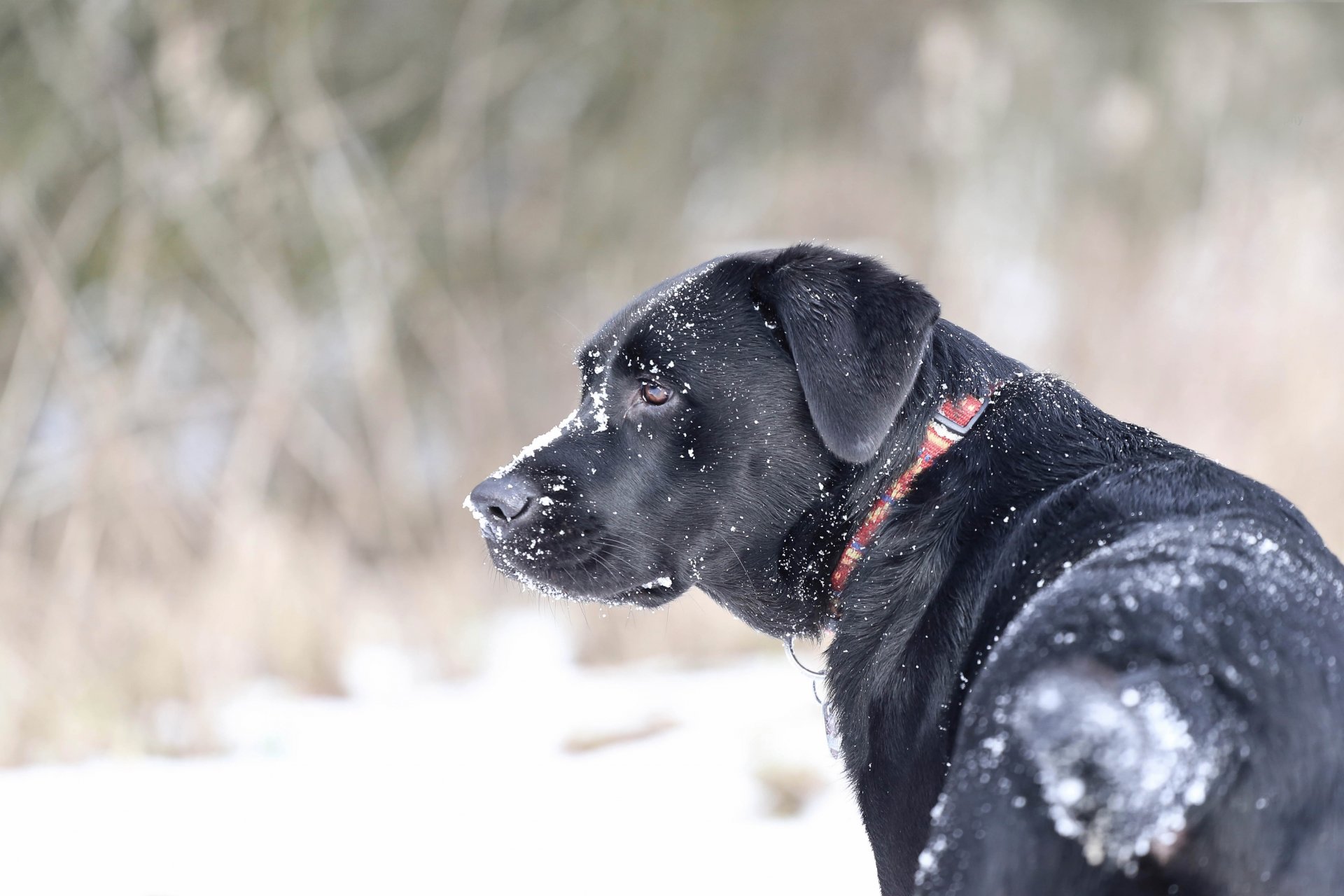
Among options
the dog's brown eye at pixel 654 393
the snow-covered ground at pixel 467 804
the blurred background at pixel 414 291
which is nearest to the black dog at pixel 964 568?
the dog's brown eye at pixel 654 393

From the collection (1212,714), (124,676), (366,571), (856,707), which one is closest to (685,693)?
(366,571)

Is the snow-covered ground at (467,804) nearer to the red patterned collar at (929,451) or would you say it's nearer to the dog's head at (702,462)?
the dog's head at (702,462)

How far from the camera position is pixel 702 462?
2.31 metres

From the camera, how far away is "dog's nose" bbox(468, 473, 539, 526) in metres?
2.33

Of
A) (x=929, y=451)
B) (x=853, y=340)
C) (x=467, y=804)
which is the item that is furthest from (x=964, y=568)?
(x=467, y=804)

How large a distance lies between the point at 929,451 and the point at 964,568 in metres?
0.30

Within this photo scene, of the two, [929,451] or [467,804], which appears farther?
[467,804]

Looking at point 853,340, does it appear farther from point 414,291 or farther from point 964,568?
point 414,291

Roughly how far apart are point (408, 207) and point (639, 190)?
5.30 feet

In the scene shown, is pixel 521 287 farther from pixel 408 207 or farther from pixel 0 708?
pixel 0 708

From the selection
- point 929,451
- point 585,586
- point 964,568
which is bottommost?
point 964,568

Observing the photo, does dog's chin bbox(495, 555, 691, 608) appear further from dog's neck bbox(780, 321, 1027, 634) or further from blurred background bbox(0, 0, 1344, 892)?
blurred background bbox(0, 0, 1344, 892)

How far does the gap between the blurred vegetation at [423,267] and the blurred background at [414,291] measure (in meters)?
0.02

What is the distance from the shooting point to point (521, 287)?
6934 mm
